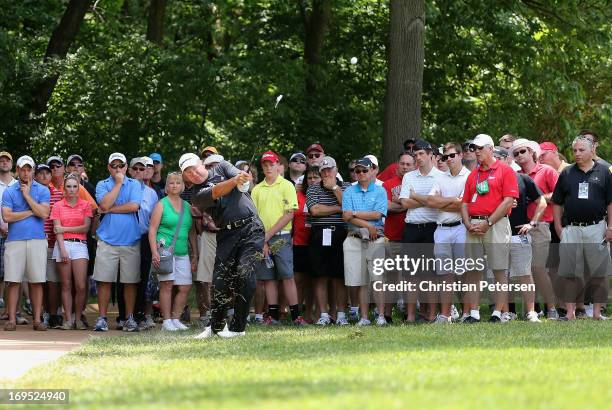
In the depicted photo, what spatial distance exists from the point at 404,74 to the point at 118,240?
616 centimetres

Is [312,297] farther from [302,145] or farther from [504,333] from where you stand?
[302,145]

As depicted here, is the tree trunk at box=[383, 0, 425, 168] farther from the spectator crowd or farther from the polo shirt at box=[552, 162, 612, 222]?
the polo shirt at box=[552, 162, 612, 222]

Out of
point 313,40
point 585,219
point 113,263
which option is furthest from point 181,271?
point 313,40

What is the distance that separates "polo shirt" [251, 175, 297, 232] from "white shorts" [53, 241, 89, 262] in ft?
7.47

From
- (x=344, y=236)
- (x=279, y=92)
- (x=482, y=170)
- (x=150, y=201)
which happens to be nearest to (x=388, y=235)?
(x=344, y=236)

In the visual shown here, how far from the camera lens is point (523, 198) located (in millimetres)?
15078

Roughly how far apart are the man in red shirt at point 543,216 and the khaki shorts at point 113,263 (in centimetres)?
502

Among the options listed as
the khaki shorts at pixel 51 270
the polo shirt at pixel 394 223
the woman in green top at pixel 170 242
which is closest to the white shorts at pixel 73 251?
the khaki shorts at pixel 51 270

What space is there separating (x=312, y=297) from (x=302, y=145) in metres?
8.53

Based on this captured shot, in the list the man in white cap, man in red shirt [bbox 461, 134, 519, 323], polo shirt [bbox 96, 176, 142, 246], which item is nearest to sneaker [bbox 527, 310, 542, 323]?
man in red shirt [bbox 461, 134, 519, 323]

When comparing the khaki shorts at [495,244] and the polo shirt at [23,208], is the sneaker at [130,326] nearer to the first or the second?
the polo shirt at [23,208]

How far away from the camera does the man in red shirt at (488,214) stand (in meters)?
14.6

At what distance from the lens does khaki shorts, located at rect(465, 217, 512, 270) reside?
580 inches

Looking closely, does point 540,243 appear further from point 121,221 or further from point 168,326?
point 121,221
